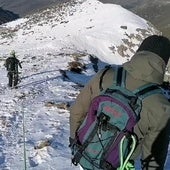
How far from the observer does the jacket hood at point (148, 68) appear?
4059 millimetres

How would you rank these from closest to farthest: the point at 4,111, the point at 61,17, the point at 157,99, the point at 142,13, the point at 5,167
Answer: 1. the point at 157,99
2. the point at 5,167
3. the point at 4,111
4. the point at 61,17
5. the point at 142,13

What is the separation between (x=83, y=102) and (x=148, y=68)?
753mm

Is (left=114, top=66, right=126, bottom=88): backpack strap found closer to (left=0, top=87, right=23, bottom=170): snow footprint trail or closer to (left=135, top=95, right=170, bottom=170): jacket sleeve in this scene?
(left=135, top=95, right=170, bottom=170): jacket sleeve

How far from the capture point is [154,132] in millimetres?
4168

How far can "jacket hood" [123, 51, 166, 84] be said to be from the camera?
4.06m

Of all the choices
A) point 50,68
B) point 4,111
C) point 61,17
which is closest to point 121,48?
point 61,17

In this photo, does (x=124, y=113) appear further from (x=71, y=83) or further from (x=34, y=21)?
(x=34, y=21)

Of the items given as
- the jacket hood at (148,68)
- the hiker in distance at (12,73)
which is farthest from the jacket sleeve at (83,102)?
the hiker in distance at (12,73)

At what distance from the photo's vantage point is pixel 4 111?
647 inches

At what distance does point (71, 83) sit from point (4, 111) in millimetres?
5839

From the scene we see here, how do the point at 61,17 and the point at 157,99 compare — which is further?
the point at 61,17

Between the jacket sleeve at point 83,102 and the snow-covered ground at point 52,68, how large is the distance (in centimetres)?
216

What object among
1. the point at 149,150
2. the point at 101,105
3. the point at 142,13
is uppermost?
the point at 101,105

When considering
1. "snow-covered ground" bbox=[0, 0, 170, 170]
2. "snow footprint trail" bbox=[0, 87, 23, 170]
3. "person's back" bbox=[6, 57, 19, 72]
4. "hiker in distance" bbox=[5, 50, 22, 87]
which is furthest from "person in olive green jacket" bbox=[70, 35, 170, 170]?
"person's back" bbox=[6, 57, 19, 72]
